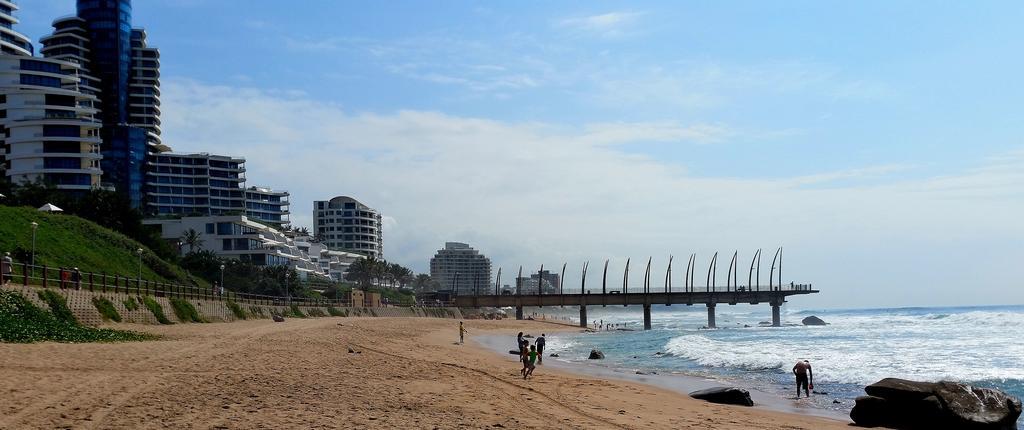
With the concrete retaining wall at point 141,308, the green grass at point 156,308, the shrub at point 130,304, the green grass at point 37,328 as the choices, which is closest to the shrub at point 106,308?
the concrete retaining wall at point 141,308

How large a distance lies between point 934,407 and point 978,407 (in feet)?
3.11

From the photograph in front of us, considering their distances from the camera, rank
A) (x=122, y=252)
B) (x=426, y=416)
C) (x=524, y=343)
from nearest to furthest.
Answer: (x=426, y=416) → (x=524, y=343) → (x=122, y=252)

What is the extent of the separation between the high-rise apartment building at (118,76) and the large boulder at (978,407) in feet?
481

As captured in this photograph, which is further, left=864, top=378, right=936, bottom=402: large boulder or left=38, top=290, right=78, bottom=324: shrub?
left=38, top=290, right=78, bottom=324: shrub

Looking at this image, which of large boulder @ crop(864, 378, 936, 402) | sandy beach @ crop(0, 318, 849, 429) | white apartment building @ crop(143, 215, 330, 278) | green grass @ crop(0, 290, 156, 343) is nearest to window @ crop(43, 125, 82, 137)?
white apartment building @ crop(143, 215, 330, 278)

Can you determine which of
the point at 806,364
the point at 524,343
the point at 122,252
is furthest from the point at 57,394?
the point at 122,252

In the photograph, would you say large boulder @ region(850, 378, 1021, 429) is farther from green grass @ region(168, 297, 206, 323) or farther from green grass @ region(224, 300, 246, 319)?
green grass @ region(224, 300, 246, 319)

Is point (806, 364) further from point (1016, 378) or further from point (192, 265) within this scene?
point (192, 265)

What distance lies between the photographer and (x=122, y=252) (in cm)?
6938

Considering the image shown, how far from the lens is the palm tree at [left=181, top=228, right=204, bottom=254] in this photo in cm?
12200

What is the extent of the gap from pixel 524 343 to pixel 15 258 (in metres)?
32.3

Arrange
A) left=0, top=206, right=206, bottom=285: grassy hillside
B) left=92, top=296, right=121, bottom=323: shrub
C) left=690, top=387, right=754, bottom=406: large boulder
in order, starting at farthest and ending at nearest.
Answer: left=0, top=206, right=206, bottom=285: grassy hillside, left=92, top=296, right=121, bottom=323: shrub, left=690, top=387, right=754, bottom=406: large boulder

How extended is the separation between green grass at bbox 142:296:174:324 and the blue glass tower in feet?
374

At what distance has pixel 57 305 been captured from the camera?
1283 inches
